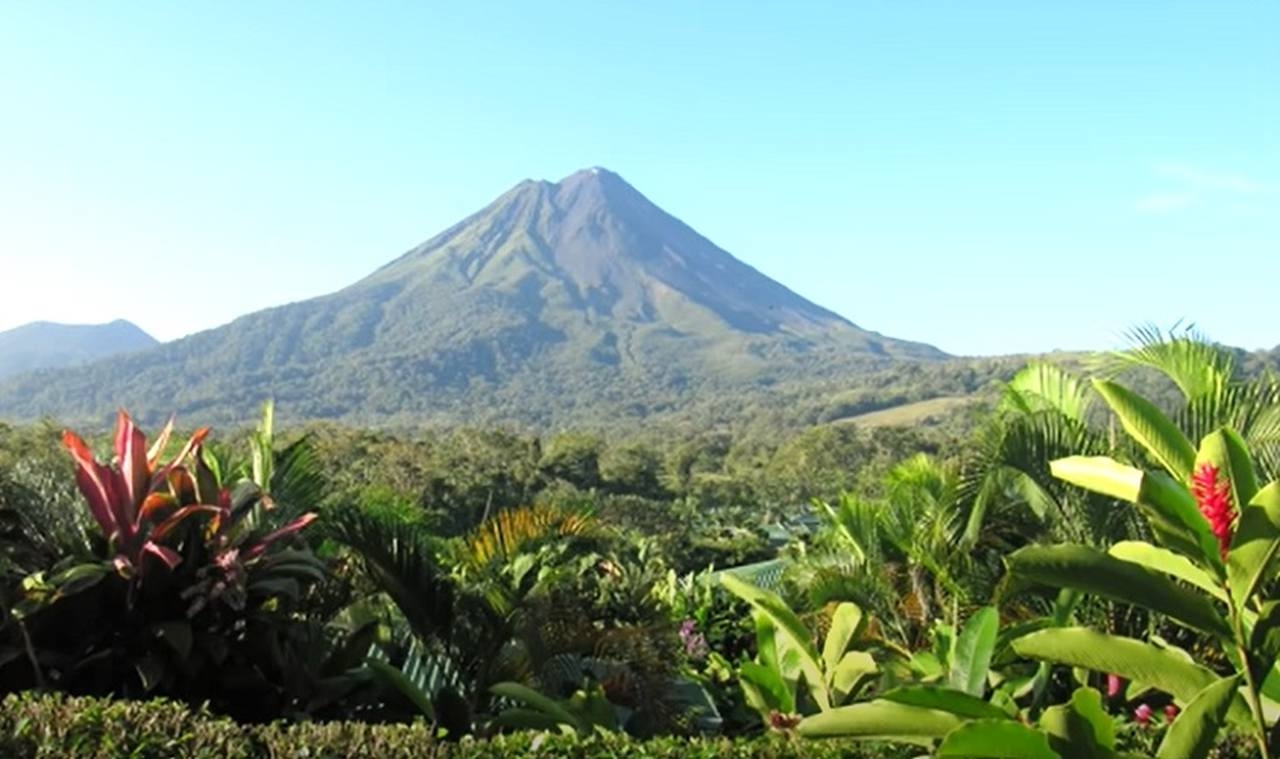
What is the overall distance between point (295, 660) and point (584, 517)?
2017mm

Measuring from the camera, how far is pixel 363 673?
4156 mm

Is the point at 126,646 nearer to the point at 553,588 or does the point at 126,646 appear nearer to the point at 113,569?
the point at 113,569

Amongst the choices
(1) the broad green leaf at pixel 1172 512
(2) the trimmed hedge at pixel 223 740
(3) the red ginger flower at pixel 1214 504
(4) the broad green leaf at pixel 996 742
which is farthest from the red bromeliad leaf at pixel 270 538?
(3) the red ginger flower at pixel 1214 504

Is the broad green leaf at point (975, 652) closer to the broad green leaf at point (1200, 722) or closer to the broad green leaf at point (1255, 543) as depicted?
the broad green leaf at point (1200, 722)

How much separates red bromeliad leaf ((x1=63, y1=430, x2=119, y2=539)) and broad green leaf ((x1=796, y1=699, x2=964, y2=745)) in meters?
2.88

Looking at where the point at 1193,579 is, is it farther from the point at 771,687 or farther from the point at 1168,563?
the point at 771,687

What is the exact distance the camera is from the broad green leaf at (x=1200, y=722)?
200 centimetres

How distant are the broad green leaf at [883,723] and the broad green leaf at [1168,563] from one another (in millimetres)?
530

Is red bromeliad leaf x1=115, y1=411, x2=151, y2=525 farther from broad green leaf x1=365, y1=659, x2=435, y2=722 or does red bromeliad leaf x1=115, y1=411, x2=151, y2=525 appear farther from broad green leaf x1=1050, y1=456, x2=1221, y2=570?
broad green leaf x1=1050, y1=456, x2=1221, y2=570

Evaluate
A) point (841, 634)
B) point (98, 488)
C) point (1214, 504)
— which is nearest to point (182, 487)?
point (98, 488)

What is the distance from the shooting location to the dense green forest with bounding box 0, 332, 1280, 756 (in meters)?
2.15

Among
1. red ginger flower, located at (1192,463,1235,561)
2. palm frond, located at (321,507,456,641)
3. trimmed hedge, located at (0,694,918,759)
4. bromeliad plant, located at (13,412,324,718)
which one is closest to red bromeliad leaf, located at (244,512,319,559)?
bromeliad plant, located at (13,412,324,718)

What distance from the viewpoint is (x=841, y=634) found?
4.47 metres

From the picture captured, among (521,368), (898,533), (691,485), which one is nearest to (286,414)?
(521,368)
